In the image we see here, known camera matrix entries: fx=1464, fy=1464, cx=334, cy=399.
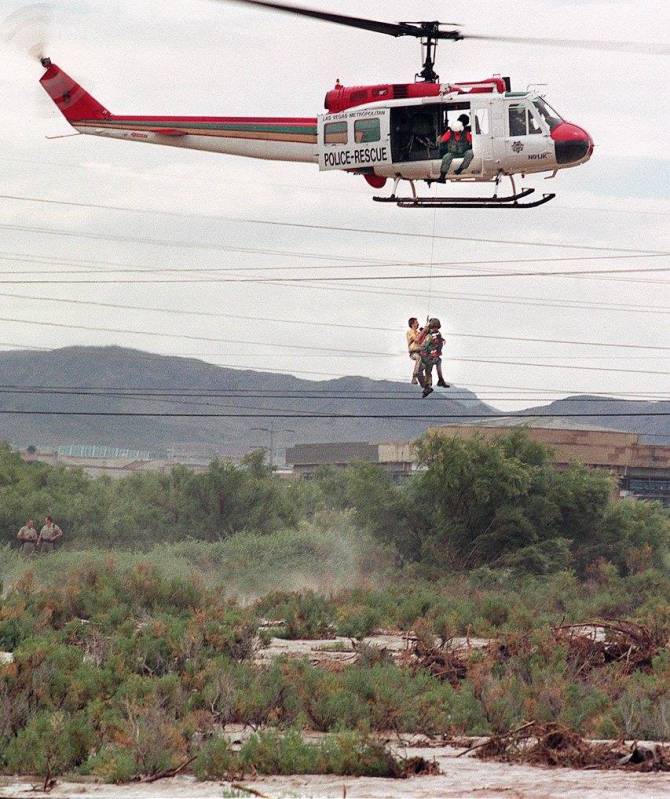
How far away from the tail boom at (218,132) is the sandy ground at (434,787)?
16.7 metres

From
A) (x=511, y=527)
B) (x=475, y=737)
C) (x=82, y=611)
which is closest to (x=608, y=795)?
(x=475, y=737)

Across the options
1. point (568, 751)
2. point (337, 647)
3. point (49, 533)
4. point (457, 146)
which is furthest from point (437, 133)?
point (49, 533)

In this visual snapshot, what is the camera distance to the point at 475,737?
17203 mm

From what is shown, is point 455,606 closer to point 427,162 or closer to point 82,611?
point 82,611

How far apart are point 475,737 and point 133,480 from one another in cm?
5059

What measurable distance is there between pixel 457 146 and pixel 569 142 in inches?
85.7

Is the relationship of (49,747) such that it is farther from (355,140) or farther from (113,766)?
(355,140)

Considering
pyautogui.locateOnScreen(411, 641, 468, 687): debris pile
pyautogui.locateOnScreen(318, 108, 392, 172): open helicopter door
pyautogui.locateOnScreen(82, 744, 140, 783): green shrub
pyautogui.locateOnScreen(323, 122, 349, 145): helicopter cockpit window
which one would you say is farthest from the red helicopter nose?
pyautogui.locateOnScreen(82, 744, 140, 783): green shrub

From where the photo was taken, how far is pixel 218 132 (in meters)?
30.0

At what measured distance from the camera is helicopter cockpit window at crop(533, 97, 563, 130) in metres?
27.3

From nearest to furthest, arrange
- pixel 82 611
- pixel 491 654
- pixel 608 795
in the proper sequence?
pixel 608 795 < pixel 491 654 < pixel 82 611

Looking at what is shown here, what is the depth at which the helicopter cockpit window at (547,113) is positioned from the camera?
27.3 m

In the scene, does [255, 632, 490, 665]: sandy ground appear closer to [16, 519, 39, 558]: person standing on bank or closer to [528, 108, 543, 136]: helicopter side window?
[528, 108, 543, 136]: helicopter side window

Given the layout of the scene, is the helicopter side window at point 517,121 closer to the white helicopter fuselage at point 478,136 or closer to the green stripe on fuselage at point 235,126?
the white helicopter fuselage at point 478,136
